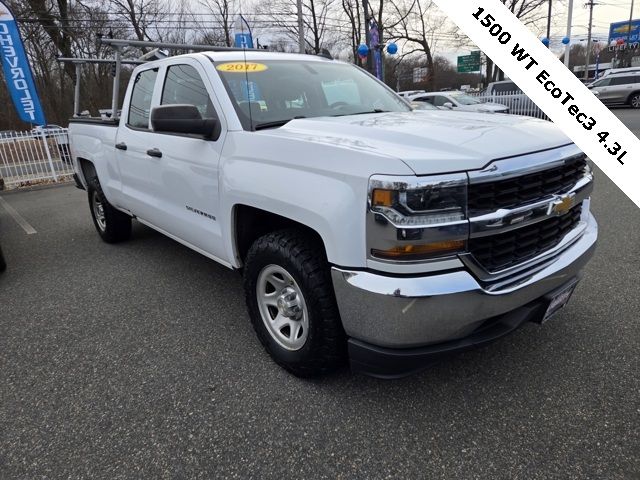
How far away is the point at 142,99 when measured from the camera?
399cm

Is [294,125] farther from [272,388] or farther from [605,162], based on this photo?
[605,162]

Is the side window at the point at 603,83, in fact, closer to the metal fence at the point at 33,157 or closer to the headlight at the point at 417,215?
the metal fence at the point at 33,157

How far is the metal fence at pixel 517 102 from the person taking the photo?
53.0 feet

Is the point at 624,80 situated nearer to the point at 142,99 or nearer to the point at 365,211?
the point at 142,99

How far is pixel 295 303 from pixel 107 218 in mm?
3666

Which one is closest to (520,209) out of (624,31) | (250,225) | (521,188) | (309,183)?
(521,188)

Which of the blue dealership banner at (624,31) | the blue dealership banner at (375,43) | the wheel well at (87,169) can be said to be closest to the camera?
the wheel well at (87,169)

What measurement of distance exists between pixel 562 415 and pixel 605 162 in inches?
55.6

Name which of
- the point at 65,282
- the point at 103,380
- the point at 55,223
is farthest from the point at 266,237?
the point at 55,223

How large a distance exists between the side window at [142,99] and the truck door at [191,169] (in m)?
0.33

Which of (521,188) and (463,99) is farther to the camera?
(463,99)

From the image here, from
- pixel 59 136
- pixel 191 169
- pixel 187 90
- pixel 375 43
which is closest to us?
pixel 191 169

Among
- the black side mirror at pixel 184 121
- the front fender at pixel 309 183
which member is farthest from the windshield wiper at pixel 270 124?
the black side mirror at pixel 184 121

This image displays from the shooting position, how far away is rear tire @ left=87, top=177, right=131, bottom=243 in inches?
202
